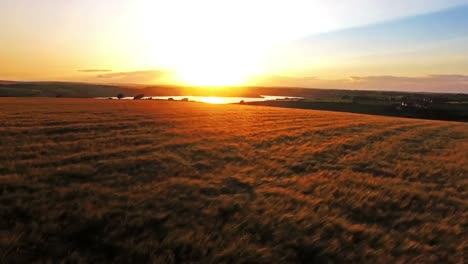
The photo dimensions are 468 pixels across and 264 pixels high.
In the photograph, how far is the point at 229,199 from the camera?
10133 mm

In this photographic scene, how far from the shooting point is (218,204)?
31.9 ft

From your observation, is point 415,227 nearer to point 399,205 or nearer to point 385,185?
point 399,205

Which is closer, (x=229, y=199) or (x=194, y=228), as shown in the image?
(x=194, y=228)

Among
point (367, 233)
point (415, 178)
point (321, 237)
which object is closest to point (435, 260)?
point (367, 233)

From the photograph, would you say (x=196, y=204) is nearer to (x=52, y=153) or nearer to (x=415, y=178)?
(x=52, y=153)

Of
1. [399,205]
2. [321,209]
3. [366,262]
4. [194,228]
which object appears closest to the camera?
A: [366,262]

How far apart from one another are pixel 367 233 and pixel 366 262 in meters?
1.42

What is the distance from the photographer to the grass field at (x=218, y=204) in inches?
290

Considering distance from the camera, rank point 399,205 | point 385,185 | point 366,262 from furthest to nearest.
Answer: point 385,185 < point 399,205 < point 366,262

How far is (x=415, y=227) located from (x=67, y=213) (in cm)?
804

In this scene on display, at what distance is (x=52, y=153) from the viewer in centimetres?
1402

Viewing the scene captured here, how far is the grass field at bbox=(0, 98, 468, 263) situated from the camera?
7.37m

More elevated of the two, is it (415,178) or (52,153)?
(52,153)

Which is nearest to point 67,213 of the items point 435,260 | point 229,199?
point 229,199
